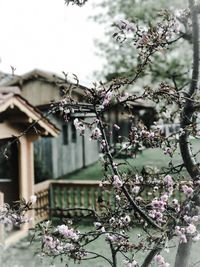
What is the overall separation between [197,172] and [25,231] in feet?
12.0

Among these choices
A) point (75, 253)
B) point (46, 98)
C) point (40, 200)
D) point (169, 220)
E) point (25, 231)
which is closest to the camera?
point (169, 220)

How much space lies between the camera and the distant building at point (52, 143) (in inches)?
352

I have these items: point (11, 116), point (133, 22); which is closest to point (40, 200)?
point (11, 116)

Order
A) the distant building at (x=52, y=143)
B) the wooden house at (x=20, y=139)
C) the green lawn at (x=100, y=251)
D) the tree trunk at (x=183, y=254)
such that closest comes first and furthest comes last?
1. the tree trunk at (x=183, y=254)
2. the green lawn at (x=100, y=251)
3. the wooden house at (x=20, y=139)
4. the distant building at (x=52, y=143)

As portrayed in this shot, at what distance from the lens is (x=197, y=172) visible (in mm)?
2076

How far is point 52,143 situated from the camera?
9.36 m

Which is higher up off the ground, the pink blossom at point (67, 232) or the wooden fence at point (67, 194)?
the pink blossom at point (67, 232)

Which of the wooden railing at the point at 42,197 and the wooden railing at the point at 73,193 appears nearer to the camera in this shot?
the wooden railing at the point at 42,197

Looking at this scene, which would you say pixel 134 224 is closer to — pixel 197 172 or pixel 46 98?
pixel 197 172

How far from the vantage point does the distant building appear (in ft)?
29.4

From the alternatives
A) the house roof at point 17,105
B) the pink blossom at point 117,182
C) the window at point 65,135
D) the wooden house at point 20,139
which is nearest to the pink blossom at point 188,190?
the pink blossom at point 117,182

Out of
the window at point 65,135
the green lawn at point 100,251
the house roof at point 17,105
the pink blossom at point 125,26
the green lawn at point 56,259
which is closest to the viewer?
the pink blossom at point 125,26

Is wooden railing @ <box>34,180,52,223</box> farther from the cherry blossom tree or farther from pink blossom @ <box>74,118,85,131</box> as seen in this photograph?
pink blossom @ <box>74,118,85,131</box>

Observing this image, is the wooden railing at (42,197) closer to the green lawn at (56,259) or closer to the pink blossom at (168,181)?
the green lawn at (56,259)
